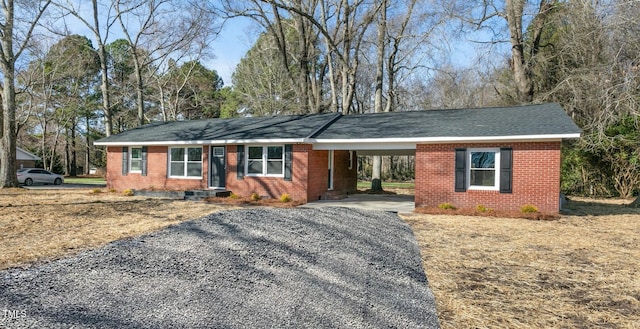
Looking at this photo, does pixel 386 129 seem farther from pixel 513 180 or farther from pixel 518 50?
pixel 518 50

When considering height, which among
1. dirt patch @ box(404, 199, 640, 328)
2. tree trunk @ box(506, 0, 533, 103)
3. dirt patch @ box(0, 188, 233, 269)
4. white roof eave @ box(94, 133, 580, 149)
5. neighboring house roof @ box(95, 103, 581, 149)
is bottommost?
dirt patch @ box(404, 199, 640, 328)

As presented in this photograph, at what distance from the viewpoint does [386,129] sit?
14.4 m

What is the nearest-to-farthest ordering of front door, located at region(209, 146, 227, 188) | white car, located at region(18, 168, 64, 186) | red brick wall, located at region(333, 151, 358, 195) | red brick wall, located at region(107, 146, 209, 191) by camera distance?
front door, located at region(209, 146, 227, 188) < red brick wall, located at region(333, 151, 358, 195) < red brick wall, located at region(107, 146, 209, 191) < white car, located at region(18, 168, 64, 186)

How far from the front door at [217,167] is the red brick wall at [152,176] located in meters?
0.22

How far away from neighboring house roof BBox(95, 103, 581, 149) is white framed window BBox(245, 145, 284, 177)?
542 millimetres

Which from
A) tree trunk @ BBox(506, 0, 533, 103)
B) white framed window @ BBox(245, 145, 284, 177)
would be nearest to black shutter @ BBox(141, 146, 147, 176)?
white framed window @ BBox(245, 145, 284, 177)

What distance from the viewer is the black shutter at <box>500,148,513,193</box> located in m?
11.9

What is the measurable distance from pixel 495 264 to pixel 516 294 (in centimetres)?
141

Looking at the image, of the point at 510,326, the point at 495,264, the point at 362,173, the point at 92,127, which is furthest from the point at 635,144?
the point at 92,127

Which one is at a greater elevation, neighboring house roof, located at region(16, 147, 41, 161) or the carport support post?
neighboring house roof, located at region(16, 147, 41, 161)

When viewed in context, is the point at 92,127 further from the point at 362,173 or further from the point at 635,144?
the point at 635,144

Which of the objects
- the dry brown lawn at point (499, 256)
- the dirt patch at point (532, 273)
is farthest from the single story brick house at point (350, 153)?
the dirt patch at point (532, 273)

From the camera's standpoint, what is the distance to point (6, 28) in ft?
57.7

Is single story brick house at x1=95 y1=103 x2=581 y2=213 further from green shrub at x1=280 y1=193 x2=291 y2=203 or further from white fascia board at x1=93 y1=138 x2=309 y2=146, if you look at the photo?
green shrub at x1=280 y1=193 x2=291 y2=203
